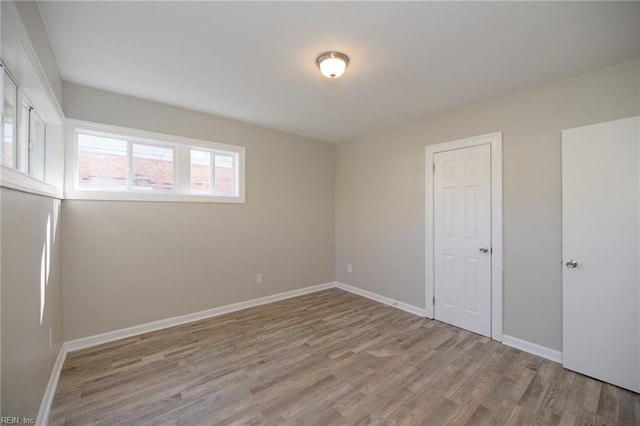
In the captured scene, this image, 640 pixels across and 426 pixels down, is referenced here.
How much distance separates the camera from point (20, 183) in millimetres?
1344

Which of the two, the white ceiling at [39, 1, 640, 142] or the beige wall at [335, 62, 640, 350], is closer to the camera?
the white ceiling at [39, 1, 640, 142]

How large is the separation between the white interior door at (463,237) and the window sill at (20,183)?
3655mm

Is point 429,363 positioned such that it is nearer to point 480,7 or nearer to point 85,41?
point 480,7

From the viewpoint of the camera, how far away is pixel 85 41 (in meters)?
1.99

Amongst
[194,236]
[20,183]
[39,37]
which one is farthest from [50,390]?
[39,37]

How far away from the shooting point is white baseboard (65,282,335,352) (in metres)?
2.66

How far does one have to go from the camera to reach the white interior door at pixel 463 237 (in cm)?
297

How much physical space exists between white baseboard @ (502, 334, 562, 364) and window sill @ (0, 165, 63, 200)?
13.1ft

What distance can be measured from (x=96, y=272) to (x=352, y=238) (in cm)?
345

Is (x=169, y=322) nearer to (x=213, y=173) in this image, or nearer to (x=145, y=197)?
(x=145, y=197)

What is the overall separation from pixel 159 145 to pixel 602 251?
15.0 ft

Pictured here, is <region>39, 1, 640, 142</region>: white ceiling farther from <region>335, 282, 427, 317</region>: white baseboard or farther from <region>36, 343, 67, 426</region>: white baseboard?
<region>335, 282, 427, 317</region>: white baseboard

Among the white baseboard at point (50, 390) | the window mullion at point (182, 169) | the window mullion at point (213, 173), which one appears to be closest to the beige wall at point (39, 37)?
the window mullion at point (182, 169)

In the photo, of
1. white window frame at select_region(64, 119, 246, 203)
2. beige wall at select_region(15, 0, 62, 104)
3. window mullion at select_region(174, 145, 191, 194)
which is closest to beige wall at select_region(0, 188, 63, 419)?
white window frame at select_region(64, 119, 246, 203)
